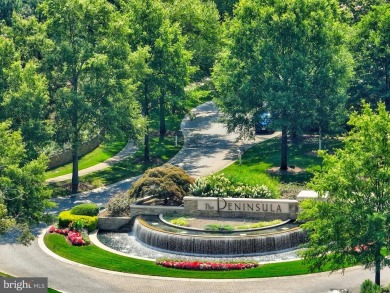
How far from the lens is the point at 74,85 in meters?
73.6

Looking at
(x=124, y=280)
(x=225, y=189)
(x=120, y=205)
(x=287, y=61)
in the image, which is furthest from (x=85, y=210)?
(x=287, y=61)

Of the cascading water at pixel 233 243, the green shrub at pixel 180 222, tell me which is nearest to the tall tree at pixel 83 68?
the green shrub at pixel 180 222

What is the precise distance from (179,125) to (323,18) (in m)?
26.3

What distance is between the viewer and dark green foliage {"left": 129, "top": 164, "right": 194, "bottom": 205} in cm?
6475

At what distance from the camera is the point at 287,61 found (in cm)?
7419

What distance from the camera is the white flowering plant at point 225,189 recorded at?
6284cm

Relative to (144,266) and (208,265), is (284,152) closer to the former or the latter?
(208,265)

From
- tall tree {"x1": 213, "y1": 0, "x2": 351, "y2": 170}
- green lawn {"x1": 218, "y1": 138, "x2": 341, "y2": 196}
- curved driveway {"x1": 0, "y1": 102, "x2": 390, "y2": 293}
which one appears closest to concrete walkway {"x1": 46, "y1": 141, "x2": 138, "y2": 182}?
green lawn {"x1": 218, "y1": 138, "x2": 341, "y2": 196}

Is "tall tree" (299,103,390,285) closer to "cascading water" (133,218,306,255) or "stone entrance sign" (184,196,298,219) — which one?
"cascading water" (133,218,306,255)

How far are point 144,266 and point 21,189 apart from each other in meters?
9.39

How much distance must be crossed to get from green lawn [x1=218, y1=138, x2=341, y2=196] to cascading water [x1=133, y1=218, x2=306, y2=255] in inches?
358

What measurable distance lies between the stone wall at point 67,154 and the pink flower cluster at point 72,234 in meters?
17.8

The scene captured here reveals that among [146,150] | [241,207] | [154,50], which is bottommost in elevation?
[241,207]

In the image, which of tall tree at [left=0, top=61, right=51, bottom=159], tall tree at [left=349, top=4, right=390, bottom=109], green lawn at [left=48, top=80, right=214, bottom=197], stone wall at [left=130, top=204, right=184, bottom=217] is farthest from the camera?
tall tree at [left=349, top=4, right=390, bottom=109]
